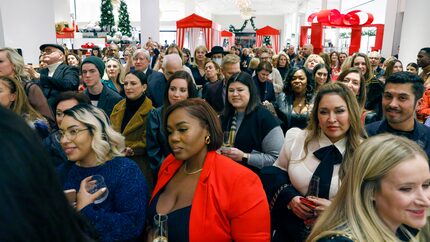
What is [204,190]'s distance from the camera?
1.87 metres

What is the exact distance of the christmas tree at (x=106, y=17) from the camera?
12039 millimetres

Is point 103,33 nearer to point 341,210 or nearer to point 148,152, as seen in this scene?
point 148,152

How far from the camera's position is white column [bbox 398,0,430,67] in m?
6.75

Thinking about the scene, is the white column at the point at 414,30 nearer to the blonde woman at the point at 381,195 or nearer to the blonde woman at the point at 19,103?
the blonde woman at the point at 381,195

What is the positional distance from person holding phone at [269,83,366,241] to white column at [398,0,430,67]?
5.47 meters

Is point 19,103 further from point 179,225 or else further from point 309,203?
point 309,203

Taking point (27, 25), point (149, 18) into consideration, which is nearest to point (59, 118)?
point (27, 25)

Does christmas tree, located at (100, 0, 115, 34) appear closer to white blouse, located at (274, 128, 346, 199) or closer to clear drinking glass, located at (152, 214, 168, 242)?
white blouse, located at (274, 128, 346, 199)

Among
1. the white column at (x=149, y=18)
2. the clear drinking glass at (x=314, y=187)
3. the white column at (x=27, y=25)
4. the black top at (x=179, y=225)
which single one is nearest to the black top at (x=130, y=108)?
the black top at (x=179, y=225)

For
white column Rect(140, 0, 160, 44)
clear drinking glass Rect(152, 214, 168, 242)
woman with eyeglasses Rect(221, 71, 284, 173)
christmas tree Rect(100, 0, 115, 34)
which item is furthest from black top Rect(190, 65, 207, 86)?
christmas tree Rect(100, 0, 115, 34)

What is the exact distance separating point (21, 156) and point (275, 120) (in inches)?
98.5

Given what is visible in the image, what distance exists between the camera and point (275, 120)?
9.75 feet

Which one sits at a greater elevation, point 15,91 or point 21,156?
point 21,156

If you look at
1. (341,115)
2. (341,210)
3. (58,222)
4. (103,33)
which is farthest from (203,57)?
(103,33)
